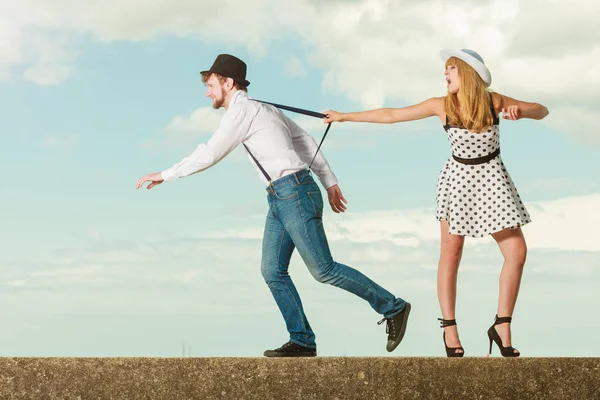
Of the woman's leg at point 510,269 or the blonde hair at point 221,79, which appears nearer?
the woman's leg at point 510,269

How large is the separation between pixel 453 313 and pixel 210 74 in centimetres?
257

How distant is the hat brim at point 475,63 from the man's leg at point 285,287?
178 cm

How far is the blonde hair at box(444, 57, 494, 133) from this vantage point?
6.00 m

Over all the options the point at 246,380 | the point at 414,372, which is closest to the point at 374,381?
the point at 414,372

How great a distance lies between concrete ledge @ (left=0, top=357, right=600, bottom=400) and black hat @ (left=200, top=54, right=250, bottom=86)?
7.10ft

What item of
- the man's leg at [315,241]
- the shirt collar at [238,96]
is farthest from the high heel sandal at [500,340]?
the shirt collar at [238,96]

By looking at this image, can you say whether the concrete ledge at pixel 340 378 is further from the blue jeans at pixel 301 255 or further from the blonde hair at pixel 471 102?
the blonde hair at pixel 471 102

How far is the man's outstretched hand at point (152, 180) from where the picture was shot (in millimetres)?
5879

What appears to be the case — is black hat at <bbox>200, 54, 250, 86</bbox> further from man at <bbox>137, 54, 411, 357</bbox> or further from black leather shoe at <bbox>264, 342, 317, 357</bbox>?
black leather shoe at <bbox>264, 342, 317, 357</bbox>

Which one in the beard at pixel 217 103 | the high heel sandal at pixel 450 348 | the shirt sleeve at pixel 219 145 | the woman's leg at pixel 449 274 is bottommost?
the high heel sandal at pixel 450 348

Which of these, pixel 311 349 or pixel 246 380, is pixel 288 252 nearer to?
pixel 311 349

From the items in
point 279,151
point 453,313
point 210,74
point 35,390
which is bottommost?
point 35,390

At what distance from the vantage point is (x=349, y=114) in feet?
20.5

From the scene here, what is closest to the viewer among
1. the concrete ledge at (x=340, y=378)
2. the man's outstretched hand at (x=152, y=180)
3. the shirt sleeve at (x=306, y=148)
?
the concrete ledge at (x=340, y=378)
